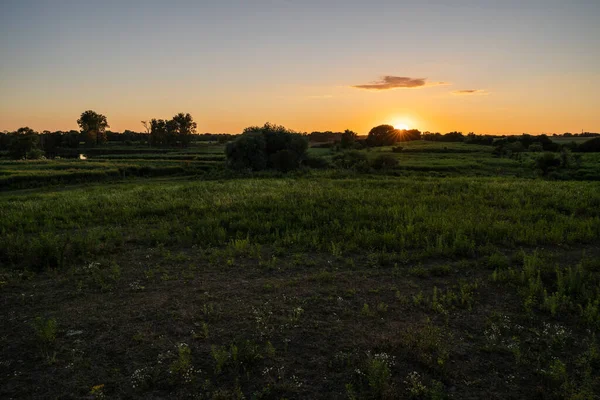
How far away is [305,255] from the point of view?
524 inches

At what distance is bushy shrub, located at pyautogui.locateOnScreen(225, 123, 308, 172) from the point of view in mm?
56719

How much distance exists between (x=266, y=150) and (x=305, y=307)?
51809mm

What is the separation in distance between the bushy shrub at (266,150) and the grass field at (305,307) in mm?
38301

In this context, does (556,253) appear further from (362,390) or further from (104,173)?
(104,173)

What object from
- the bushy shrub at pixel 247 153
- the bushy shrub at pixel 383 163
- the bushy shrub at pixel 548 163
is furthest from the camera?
the bushy shrub at pixel 383 163

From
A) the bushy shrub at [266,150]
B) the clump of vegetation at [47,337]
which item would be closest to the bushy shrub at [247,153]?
the bushy shrub at [266,150]

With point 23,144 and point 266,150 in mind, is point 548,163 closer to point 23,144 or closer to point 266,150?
point 266,150

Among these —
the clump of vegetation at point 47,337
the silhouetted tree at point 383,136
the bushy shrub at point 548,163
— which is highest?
the silhouetted tree at point 383,136

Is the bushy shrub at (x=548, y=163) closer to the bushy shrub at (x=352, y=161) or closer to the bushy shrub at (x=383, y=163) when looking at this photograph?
the bushy shrub at (x=383, y=163)

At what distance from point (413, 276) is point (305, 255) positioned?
367 cm

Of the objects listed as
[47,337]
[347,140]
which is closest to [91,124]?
[347,140]

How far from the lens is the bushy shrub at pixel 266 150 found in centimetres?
5672

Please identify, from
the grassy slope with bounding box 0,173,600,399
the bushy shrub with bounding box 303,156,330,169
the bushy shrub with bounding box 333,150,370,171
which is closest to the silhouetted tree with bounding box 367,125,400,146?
the bushy shrub with bounding box 333,150,370,171

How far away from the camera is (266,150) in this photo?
59812 mm
